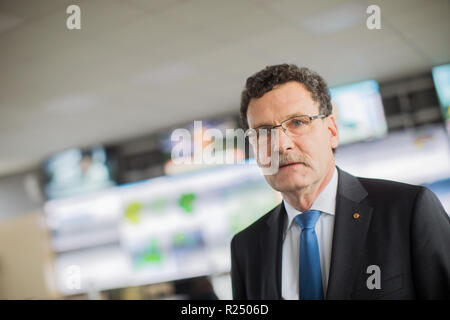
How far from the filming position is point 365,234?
0.90 metres

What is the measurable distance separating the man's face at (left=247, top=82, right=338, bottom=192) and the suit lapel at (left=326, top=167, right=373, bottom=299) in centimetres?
8

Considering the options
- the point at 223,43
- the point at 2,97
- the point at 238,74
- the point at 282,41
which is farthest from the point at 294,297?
the point at 2,97

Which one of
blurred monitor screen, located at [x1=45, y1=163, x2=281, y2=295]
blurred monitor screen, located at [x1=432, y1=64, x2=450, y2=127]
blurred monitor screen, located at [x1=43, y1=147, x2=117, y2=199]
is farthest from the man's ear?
blurred monitor screen, located at [x1=43, y1=147, x2=117, y2=199]

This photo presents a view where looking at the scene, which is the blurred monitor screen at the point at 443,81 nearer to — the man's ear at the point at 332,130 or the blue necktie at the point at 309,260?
the man's ear at the point at 332,130

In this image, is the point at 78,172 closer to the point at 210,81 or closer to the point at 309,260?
the point at 210,81

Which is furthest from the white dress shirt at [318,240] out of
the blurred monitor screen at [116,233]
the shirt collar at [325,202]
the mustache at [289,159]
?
the blurred monitor screen at [116,233]

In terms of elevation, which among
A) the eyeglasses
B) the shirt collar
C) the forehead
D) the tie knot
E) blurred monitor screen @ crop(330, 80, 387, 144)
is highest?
blurred monitor screen @ crop(330, 80, 387, 144)

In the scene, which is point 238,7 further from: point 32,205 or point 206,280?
point 32,205

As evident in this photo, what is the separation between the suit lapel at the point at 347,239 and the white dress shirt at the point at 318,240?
30 millimetres

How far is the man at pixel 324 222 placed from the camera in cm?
86

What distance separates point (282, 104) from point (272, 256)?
364mm

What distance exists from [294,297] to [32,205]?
6220 mm

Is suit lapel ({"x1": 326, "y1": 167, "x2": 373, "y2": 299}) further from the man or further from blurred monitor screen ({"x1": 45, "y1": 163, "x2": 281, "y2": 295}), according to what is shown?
blurred monitor screen ({"x1": 45, "y1": 163, "x2": 281, "y2": 295})

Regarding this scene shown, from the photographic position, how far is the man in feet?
2.81
